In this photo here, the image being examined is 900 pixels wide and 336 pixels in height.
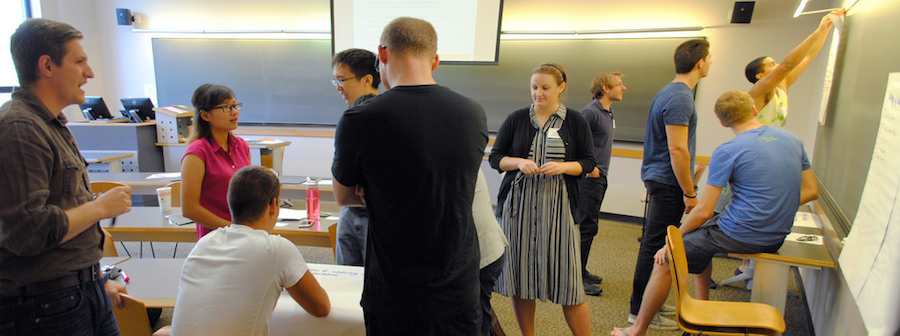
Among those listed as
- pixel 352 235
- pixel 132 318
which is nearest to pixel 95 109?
pixel 132 318

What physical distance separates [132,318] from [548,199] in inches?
65.3

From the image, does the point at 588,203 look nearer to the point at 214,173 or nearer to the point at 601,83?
the point at 601,83

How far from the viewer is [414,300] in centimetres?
109

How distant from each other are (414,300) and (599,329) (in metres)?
1.89

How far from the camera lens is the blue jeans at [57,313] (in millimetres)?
1114

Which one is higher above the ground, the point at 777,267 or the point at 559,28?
the point at 559,28

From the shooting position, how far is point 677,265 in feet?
6.02

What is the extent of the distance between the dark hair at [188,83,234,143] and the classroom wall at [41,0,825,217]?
364 centimetres

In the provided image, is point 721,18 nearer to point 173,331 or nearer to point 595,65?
point 595,65

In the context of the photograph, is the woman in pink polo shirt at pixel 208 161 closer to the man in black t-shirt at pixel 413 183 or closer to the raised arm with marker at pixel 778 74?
the man in black t-shirt at pixel 413 183

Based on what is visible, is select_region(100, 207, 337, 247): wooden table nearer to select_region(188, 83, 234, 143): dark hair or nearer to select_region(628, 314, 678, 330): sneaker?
select_region(188, 83, 234, 143): dark hair

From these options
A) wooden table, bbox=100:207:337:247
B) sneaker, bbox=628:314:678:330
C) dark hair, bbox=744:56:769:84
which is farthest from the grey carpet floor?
dark hair, bbox=744:56:769:84

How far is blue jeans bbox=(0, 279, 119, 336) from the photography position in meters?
1.11

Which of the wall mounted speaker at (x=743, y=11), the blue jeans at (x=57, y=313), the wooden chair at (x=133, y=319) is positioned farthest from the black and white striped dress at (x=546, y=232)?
the wall mounted speaker at (x=743, y=11)
